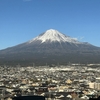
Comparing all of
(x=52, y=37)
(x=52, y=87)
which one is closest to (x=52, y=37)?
(x=52, y=37)

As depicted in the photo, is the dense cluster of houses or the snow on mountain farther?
the snow on mountain

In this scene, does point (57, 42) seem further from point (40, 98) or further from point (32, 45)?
point (40, 98)

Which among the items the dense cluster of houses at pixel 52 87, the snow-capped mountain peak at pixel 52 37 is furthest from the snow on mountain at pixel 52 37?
the dense cluster of houses at pixel 52 87

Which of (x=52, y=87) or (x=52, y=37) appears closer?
(x=52, y=87)

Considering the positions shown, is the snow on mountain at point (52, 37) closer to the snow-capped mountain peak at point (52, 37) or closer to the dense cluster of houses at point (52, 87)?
the snow-capped mountain peak at point (52, 37)

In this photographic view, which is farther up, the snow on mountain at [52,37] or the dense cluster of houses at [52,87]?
the snow on mountain at [52,37]

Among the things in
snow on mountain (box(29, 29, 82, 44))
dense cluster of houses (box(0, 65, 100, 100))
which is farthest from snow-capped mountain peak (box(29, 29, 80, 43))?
dense cluster of houses (box(0, 65, 100, 100))

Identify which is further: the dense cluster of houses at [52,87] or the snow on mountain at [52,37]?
the snow on mountain at [52,37]

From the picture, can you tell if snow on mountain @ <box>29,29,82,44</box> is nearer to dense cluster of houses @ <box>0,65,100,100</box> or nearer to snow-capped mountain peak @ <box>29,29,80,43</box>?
snow-capped mountain peak @ <box>29,29,80,43</box>

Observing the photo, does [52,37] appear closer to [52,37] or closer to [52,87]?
[52,37]

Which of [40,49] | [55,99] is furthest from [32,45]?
[55,99]

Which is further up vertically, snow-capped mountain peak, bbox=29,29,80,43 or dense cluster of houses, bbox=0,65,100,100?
snow-capped mountain peak, bbox=29,29,80,43
